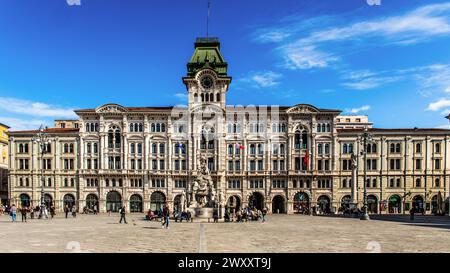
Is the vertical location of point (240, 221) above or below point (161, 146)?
below

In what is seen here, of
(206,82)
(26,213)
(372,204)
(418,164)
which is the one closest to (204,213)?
(26,213)

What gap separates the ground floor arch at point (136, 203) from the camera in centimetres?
6266

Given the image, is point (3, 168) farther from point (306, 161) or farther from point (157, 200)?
point (306, 161)

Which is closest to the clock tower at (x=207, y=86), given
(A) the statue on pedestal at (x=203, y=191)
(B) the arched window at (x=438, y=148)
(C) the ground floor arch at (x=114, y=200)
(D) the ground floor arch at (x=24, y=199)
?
(C) the ground floor arch at (x=114, y=200)

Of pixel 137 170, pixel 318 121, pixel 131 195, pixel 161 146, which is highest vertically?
pixel 318 121

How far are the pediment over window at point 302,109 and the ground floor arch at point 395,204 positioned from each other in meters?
20.0

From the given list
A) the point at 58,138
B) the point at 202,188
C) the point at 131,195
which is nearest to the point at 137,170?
the point at 131,195

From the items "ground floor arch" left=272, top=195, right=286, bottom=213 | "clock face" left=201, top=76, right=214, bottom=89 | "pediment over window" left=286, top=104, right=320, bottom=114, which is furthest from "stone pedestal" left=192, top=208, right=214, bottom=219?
"clock face" left=201, top=76, right=214, bottom=89

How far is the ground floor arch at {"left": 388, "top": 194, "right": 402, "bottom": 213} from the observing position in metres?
61.6

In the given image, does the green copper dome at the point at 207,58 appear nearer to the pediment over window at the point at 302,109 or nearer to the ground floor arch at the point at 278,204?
the pediment over window at the point at 302,109

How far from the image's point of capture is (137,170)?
62.6 metres

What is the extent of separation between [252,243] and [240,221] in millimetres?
18050
